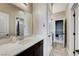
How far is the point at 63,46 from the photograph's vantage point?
11.6 feet

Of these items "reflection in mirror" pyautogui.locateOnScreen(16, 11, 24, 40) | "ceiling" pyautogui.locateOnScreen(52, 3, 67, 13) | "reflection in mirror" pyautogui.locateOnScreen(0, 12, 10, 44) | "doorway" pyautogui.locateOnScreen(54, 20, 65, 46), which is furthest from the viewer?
"doorway" pyautogui.locateOnScreen(54, 20, 65, 46)

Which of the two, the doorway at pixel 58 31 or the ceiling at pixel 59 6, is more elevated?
the ceiling at pixel 59 6

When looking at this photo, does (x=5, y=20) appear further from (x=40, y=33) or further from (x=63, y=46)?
(x=63, y=46)

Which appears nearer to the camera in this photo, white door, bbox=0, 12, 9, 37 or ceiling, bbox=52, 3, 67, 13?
white door, bbox=0, 12, 9, 37

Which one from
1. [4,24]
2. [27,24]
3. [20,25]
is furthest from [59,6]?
[4,24]

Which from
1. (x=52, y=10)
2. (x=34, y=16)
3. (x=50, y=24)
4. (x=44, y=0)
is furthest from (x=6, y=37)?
(x=52, y=10)

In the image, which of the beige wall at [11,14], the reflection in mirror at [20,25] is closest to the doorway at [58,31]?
the reflection in mirror at [20,25]

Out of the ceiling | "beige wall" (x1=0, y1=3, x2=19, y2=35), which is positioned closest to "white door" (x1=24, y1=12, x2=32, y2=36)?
"beige wall" (x1=0, y1=3, x2=19, y2=35)

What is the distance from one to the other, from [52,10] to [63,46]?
3.87 feet

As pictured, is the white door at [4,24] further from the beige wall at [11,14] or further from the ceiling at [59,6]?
the ceiling at [59,6]

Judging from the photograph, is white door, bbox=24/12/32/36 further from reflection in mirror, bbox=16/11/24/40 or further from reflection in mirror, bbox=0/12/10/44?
reflection in mirror, bbox=0/12/10/44

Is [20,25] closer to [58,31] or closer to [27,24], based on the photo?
[27,24]

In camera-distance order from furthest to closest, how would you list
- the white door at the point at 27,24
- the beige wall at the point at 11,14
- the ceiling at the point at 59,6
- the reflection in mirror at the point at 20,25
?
1. the white door at the point at 27,24
2. the ceiling at the point at 59,6
3. the reflection in mirror at the point at 20,25
4. the beige wall at the point at 11,14

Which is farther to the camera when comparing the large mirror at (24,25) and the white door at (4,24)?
the large mirror at (24,25)
